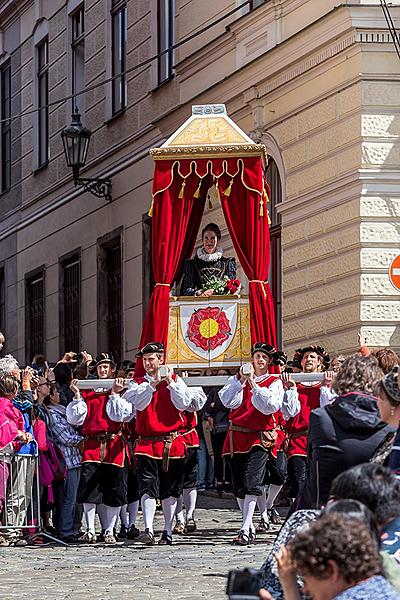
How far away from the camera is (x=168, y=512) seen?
14500mm

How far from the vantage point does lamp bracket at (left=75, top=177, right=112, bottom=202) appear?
26.4m

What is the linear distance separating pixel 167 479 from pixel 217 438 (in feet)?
10.9

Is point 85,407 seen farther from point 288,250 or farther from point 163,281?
point 288,250

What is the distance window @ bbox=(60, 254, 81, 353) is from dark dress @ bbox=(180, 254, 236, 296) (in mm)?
11371

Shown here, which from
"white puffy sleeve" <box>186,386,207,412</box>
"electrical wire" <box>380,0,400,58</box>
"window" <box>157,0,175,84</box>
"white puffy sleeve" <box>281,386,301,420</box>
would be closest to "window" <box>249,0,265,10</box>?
"window" <box>157,0,175,84</box>

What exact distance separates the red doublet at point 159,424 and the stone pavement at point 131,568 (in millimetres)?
833

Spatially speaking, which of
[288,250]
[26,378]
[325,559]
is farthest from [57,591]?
[288,250]

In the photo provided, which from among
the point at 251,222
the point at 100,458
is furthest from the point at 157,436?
the point at 251,222

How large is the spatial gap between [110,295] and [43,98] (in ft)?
19.8

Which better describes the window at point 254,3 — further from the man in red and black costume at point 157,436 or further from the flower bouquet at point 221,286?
the man in red and black costume at point 157,436

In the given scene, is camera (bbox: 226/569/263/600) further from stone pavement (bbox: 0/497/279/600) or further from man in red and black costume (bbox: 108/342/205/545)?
man in red and black costume (bbox: 108/342/205/545)

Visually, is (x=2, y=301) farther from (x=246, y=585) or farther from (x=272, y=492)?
(x=246, y=585)


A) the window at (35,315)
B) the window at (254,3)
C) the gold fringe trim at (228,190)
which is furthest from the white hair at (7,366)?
the window at (35,315)

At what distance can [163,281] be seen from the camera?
16594 mm
